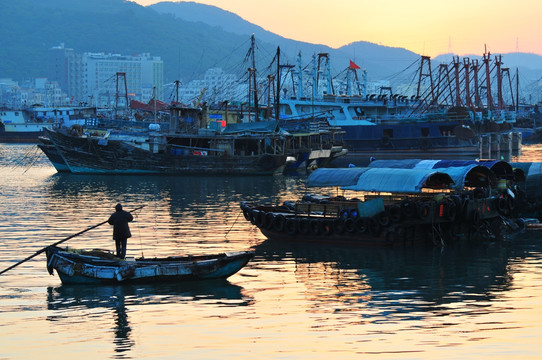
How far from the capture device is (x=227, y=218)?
36125 mm

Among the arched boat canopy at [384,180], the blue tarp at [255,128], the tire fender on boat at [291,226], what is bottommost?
the tire fender on boat at [291,226]

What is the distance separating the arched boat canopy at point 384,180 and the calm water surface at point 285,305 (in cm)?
267

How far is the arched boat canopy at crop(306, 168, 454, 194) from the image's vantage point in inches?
1106

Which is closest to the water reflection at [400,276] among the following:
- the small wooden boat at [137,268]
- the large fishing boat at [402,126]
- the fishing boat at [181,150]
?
the small wooden boat at [137,268]

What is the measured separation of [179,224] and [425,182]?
11.6m

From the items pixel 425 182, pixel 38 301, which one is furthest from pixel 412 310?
pixel 425 182

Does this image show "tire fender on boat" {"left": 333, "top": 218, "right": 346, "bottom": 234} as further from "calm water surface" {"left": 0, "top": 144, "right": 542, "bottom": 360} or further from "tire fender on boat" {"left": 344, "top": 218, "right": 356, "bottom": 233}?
"calm water surface" {"left": 0, "top": 144, "right": 542, "bottom": 360}

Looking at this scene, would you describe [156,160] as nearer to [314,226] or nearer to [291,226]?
[291,226]

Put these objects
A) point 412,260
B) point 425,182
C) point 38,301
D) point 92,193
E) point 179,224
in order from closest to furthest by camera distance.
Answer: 1. point 38,301
2. point 412,260
3. point 425,182
4. point 179,224
5. point 92,193

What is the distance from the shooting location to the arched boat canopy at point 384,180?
92.2 feet

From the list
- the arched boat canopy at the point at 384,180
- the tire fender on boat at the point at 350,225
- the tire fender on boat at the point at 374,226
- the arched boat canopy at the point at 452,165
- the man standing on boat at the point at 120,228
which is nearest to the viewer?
the man standing on boat at the point at 120,228

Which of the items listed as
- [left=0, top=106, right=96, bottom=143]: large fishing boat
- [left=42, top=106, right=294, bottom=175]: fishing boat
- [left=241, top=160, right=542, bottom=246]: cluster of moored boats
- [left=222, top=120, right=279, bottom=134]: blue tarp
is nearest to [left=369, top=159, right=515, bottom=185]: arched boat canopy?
[left=241, top=160, right=542, bottom=246]: cluster of moored boats

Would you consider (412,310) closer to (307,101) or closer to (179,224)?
(179,224)

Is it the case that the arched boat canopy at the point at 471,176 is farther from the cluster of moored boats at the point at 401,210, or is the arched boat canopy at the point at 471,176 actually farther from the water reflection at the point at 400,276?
the water reflection at the point at 400,276
